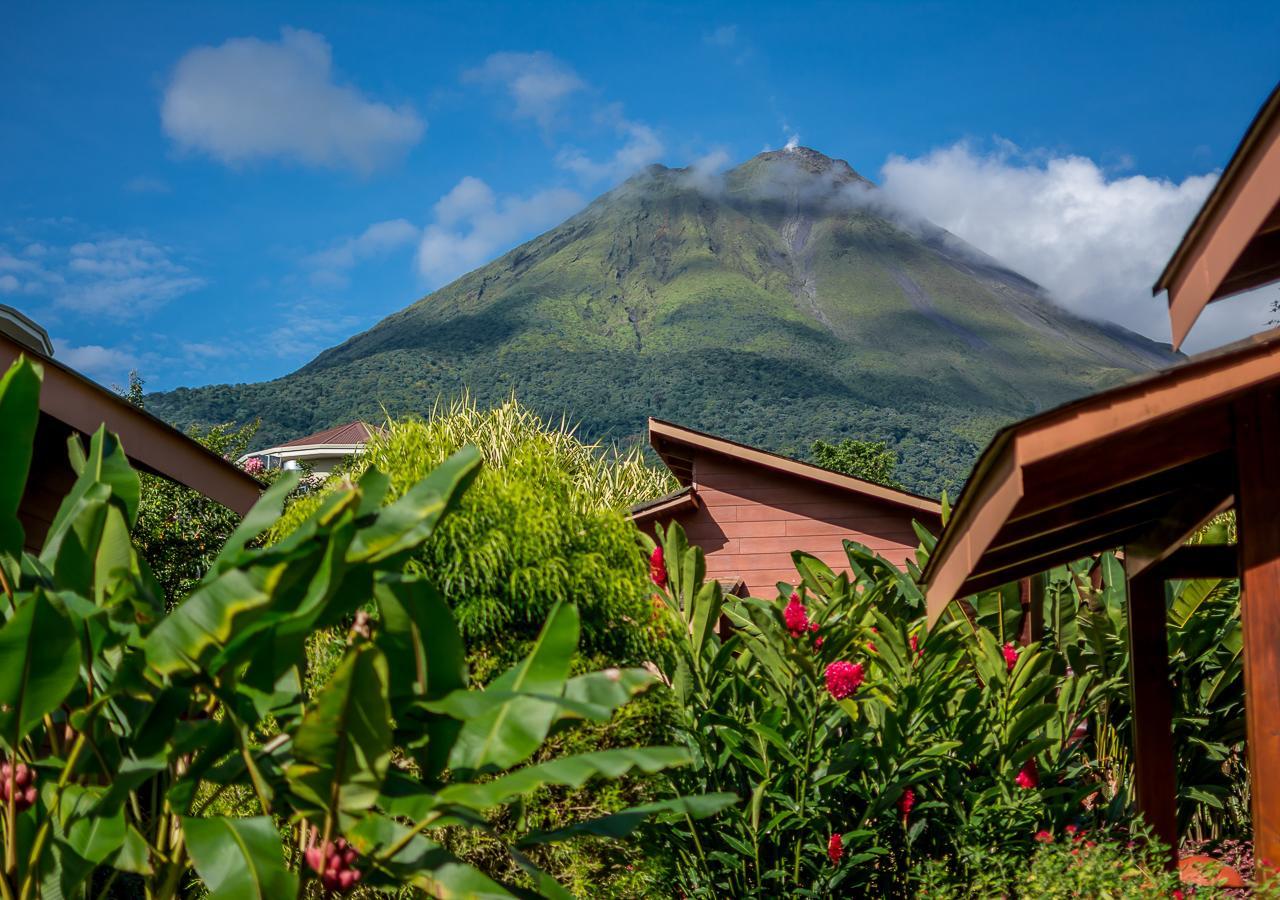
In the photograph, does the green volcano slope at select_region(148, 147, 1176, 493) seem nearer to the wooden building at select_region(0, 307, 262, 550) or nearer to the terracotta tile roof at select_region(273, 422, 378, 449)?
the terracotta tile roof at select_region(273, 422, 378, 449)

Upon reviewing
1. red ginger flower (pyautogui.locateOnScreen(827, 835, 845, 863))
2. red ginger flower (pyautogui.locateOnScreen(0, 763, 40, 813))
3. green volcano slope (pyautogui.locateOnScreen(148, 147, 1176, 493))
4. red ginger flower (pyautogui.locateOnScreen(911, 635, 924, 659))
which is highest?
green volcano slope (pyautogui.locateOnScreen(148, 147, 1176, 493))

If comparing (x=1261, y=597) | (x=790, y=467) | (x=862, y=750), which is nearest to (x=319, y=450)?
(x=790, y=467)

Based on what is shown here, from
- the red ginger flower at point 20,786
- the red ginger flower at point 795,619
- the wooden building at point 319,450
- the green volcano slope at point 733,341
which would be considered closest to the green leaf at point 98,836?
the red ginger flower at point 20,786

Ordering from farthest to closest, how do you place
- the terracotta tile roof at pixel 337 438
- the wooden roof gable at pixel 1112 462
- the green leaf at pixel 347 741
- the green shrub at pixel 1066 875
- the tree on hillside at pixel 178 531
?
1. the terracotta tile roof at pixel 337 438
2. the tree on hillside at pixel 178 531
3. the green shrub at pixel 1066 875
4. the wooden roof gable at pixel 1112 462
5. the green leaf at pixel 347 741

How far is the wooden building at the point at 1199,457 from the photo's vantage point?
3.32m

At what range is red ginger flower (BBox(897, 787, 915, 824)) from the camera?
573cm

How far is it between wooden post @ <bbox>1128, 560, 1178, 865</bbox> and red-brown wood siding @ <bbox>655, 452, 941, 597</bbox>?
29.0 feet

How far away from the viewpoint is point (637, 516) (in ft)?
47.0

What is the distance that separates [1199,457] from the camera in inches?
160

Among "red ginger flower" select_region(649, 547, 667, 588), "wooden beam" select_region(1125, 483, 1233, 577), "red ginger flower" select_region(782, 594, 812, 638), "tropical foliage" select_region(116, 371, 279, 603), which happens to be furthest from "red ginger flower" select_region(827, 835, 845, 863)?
"tropical foliage" select_region(116, 371, 279, 603)

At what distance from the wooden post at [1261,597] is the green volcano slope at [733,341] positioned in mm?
63066

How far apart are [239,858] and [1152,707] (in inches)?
176

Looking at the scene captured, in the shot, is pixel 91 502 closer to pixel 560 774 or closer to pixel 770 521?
pixel 560 774

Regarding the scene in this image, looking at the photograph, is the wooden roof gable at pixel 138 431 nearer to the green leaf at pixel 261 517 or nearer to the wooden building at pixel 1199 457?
the green leaf at pixel 261 517
